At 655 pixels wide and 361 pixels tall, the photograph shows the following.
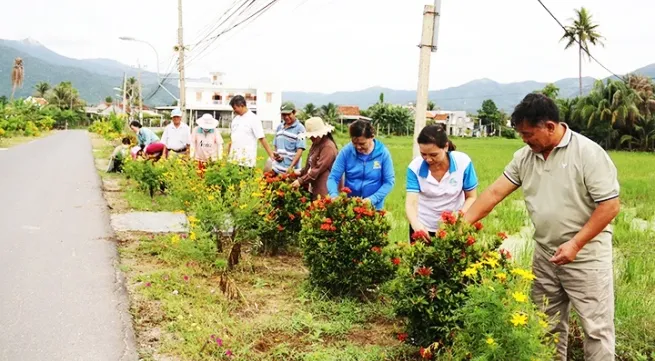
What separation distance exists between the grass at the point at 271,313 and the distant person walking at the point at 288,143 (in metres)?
1.34

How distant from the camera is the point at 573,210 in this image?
126 inches

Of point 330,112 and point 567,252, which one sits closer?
point 567,252

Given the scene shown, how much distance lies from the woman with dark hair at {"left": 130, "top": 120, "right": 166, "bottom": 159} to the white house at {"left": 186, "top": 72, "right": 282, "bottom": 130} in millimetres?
53995

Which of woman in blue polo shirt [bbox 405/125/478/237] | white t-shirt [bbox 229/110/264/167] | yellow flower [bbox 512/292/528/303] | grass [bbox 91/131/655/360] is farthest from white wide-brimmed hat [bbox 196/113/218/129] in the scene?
yellow flower [bbox 512/292/528/303]

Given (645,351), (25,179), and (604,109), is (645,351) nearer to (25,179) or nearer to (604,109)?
(25,179)

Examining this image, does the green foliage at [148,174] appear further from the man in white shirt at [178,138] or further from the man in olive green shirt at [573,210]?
the man in olive green shirt at [573,210]

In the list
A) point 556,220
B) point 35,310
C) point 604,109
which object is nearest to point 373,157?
point 556,220

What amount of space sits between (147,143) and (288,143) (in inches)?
234

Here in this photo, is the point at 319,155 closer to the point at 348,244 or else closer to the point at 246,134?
the point at 348,244

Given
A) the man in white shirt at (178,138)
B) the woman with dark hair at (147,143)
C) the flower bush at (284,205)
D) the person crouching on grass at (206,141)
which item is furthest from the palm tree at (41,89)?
the flower bush at (284,205)

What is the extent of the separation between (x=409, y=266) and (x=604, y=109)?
143ft

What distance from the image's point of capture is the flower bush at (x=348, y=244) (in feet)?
15.4

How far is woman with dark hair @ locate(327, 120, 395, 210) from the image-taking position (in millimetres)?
5238

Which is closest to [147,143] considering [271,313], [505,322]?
[271,313]
